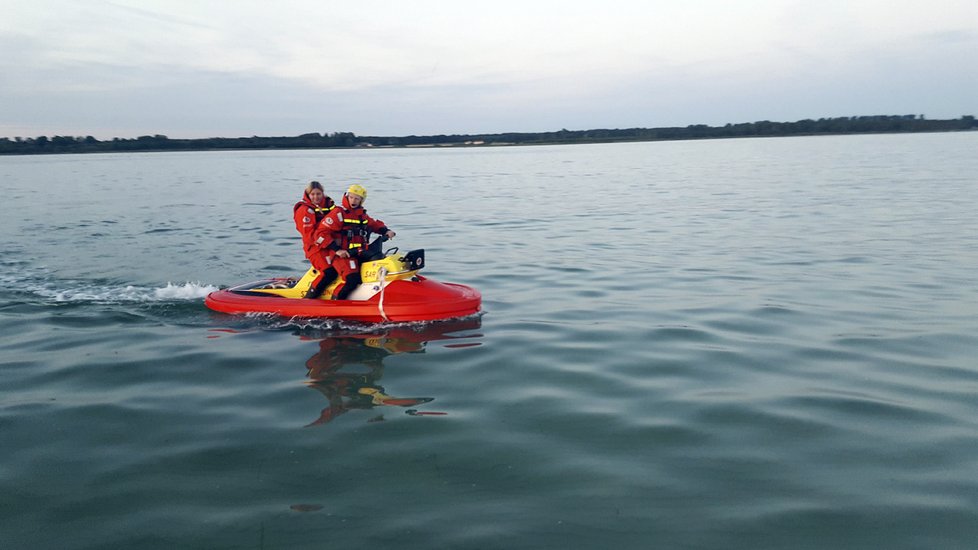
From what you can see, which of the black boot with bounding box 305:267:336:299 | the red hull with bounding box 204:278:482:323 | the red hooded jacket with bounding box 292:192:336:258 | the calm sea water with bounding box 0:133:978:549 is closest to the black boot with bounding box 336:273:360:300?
the red hull with bounding box 204:278:482:323

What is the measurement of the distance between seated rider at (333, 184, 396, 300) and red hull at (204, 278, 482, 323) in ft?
0.96

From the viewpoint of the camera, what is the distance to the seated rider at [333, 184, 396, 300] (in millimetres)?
10391

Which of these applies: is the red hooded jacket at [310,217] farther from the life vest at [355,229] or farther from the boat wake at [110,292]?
the boat wake at [110,292]

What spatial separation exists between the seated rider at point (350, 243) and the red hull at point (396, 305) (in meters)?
0.29

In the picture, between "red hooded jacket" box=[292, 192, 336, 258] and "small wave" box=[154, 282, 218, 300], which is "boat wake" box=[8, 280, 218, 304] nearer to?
"small wave" box=[154, 282, 218, 300]

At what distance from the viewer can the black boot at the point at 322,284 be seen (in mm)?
10727

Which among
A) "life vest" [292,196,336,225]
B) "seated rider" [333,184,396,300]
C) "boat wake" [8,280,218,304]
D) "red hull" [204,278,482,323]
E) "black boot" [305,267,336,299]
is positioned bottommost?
"boat wake" [8,280,218,304]

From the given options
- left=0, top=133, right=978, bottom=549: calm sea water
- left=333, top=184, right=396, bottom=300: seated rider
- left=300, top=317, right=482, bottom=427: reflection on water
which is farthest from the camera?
left=333, top=184, right=396, bottom=300: seated rider

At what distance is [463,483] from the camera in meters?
5.38

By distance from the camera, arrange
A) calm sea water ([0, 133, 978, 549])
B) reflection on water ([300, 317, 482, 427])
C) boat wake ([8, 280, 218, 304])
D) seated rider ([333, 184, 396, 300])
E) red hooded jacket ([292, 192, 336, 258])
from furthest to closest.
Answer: boat wake ([8, 280, 218, 304]), red hooded jacket ([292, 192, 336, 258]), seated rider ([333, 184, 396, 300]), reflection on water ([300, 317, 482, 427]), calm sea water ([0, 133, 978, 549])

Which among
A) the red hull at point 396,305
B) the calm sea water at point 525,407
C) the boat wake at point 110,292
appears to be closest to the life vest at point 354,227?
the red hull at point 396,305

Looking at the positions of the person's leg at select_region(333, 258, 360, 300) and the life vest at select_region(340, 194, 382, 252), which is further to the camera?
the person's leg at select_region(333, 258, 360, 300)

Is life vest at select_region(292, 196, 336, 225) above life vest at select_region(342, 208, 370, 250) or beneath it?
above

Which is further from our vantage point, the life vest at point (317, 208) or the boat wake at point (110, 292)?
the boat wake at point (110, 292)
